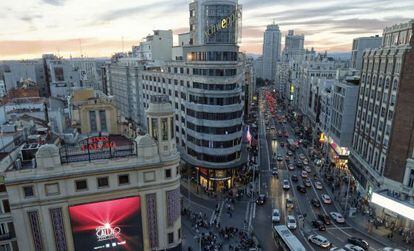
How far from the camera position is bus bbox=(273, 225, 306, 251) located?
39125 mm

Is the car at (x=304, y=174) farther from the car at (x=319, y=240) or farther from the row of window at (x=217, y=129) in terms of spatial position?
the car at (x=319, y=240)

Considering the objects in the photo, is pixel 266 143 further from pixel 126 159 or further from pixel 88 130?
pixel 126 159

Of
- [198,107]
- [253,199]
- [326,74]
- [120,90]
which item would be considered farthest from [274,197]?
[326,74]

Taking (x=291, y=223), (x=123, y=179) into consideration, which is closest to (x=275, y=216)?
(x=291, y=223)

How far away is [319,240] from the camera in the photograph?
44.6 metres

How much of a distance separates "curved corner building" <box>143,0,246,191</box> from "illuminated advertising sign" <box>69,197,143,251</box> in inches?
1160

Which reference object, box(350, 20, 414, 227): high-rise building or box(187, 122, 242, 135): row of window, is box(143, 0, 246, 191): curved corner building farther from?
box(350, 20, 414, 227): high-rise building

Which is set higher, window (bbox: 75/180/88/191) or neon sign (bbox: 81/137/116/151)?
neon sign (bbox: 81/137/116/151)

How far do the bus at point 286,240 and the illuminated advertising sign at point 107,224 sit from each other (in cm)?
1983

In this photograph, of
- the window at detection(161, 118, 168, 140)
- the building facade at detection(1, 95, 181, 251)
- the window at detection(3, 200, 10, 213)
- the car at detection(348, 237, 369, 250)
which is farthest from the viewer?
the car at detection(348, 237, 369, 250)

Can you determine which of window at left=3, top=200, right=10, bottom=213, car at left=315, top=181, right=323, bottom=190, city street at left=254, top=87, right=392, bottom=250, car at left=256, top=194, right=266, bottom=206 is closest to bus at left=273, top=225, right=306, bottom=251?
city street at left=254, top=87, right=392, bottom=250

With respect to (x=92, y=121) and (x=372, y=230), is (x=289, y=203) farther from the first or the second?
(x=92, y=121)

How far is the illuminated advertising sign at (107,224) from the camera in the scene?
3312 centimetres

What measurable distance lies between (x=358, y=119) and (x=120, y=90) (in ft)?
259
